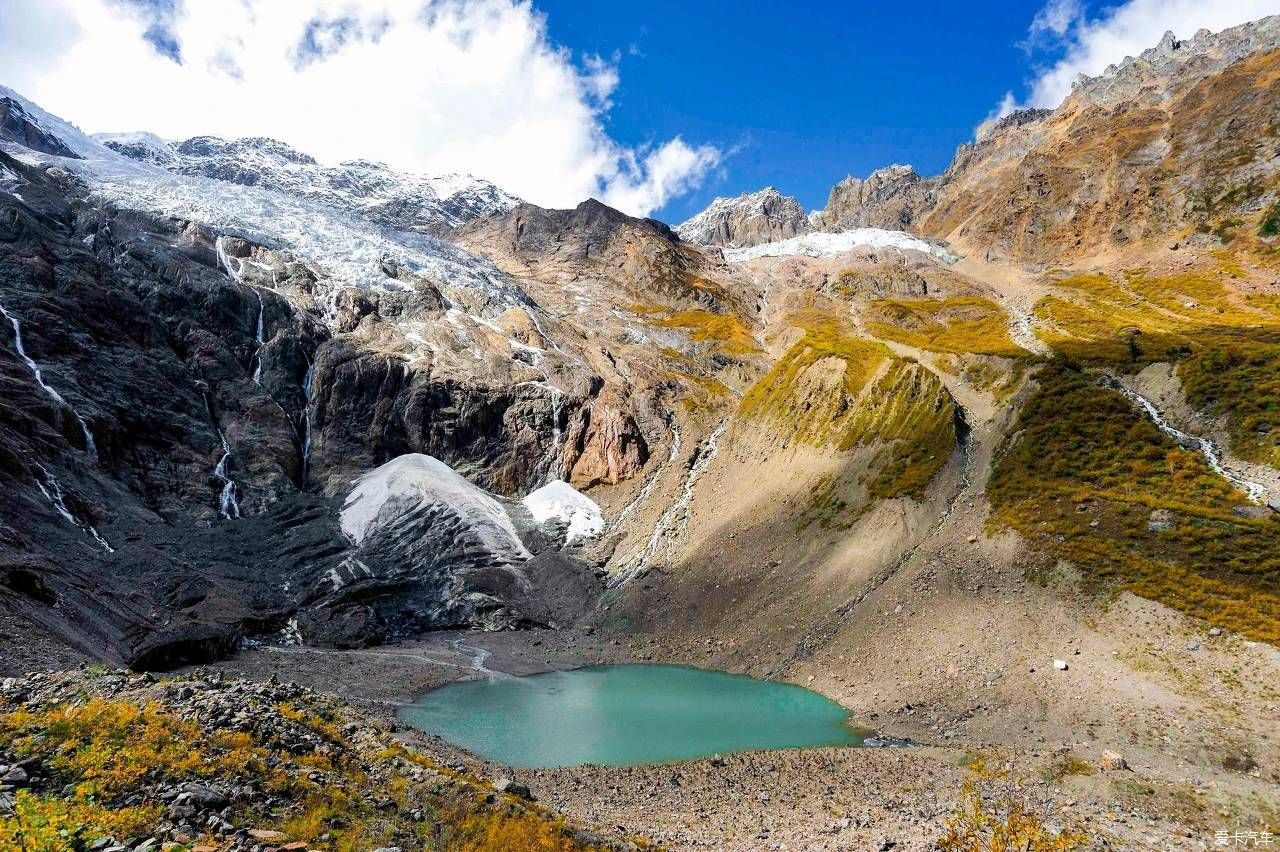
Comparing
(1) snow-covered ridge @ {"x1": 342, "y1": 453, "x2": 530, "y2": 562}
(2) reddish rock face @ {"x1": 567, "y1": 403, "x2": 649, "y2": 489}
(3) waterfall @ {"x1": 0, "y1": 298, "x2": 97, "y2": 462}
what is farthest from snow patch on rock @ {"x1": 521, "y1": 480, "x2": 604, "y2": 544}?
(3) waterfall @ {"x1": 0, "y1": 298, "x2": 97, "y2": 462}

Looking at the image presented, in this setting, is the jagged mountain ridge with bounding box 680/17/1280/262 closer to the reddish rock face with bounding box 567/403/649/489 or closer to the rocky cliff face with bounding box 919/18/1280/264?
the rocky cliff face with bounding box 919/18/1280/264

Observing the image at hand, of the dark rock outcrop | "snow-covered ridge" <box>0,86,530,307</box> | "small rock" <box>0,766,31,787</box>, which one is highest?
the dark rock outcrop

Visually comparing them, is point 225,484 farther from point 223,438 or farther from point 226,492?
point 223,438

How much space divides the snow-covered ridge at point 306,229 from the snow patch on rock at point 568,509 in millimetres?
51186

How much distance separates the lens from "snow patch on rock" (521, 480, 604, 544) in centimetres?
8912

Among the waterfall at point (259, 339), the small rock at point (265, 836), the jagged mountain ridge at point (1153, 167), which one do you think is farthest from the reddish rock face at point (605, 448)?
the jagged mountain ridge at point (1153, 167)

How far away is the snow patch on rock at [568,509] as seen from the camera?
89.1 meters

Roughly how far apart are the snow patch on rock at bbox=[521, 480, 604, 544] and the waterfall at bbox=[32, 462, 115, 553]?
154ft

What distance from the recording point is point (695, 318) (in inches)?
6427

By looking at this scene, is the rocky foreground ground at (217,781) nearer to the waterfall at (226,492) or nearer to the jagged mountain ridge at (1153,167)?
the waterfall at (226,492)

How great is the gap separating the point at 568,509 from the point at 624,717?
49.1 meters

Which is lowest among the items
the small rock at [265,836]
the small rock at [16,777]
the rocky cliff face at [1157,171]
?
the small rock at [265,836]

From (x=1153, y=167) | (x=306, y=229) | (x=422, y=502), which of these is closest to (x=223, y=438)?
(x=422, y=502)

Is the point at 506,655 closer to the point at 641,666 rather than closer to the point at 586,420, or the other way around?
the point at 641,666
